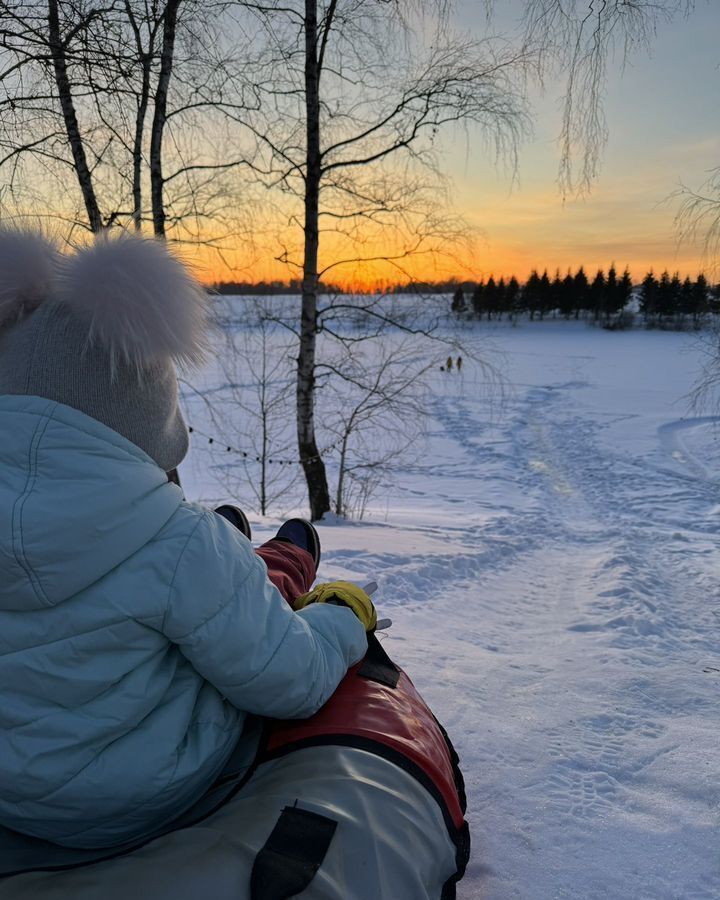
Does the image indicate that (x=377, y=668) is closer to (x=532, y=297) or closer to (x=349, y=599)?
(x=349, y=599)

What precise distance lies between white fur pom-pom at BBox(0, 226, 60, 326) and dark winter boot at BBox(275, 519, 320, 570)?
1488mm

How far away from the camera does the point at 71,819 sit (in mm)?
1318

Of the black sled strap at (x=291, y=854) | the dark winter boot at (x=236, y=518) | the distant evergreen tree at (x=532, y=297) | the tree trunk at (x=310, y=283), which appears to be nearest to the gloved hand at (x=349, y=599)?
the black sled strap at (x=291, y=854)

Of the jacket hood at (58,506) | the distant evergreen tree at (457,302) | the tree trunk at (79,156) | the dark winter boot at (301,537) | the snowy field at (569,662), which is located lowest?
the snowy field at (569,662)

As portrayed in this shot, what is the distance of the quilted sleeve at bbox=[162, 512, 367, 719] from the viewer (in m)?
1.31

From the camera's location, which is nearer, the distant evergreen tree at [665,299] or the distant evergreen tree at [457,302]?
the distant evergreen tree at [457,302]

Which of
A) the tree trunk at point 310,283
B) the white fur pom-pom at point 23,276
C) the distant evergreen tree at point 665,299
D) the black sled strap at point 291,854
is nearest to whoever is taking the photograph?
the black sled strap at point 291,854

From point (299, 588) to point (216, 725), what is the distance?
2.97 ft

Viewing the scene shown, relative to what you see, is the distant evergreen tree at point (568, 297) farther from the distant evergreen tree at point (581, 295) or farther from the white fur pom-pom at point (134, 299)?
the white fur pom-pom at point (134, 299)

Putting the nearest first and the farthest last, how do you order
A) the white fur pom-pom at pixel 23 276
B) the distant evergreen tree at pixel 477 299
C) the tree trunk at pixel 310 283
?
the white fur pom-pom at pixel 23 276 → the tree trunk at pixel 310 283 → the distant evergreen tree at pixel 477 299

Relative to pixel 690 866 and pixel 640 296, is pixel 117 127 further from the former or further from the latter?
pixel 640 296

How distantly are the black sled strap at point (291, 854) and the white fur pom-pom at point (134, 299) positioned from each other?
1.03m

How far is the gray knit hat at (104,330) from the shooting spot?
1353 mm

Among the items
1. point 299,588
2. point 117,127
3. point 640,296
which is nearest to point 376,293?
point 117,127
